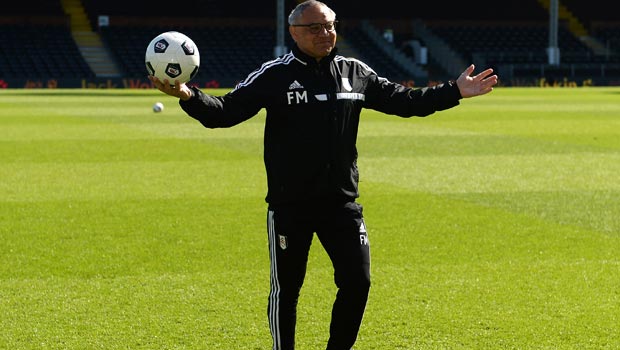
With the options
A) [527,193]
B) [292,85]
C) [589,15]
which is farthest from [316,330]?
[589,15]

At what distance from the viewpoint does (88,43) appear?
6091 cm

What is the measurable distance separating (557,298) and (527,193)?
6044 mm

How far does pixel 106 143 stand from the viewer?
69.1 feet

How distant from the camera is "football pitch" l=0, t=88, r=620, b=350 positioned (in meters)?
6.87

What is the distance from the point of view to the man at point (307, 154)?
5.71 m

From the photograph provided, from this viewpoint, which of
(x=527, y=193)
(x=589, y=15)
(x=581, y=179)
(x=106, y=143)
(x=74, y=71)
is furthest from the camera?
(x=589, y=15)

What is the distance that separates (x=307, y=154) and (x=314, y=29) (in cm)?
67

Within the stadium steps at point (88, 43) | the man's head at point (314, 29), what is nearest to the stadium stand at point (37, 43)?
the stadium steps at point (88, 43)

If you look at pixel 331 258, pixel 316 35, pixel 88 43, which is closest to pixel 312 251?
pixel 331 258

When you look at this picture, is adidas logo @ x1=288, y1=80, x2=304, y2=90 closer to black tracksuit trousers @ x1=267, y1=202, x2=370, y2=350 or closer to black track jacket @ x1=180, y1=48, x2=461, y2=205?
black track jacket @ x1=180, y1=48, x2=461, y2=205

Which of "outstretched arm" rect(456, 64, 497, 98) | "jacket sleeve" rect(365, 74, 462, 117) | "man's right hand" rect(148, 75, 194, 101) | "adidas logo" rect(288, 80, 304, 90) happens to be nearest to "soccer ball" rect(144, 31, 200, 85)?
"man's right hand" rect(148, 75, 194, 101)

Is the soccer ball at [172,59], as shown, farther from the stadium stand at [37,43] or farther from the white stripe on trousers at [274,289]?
the stadium stand at [37,43]

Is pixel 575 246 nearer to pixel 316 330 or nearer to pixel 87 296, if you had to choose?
pixel 316 330

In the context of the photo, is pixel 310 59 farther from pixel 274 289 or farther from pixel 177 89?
pixel 274 289
